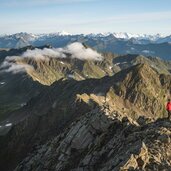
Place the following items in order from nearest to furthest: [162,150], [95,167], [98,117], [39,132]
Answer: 1. [162,150]
2. [95,167]
3. [98,117]
4. [39,132]

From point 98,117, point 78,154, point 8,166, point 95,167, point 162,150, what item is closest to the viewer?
point 162,150

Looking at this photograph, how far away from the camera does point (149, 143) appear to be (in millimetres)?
59312

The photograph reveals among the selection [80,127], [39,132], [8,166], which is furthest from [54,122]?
[80,127]

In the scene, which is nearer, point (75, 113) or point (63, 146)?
point (63, 146)

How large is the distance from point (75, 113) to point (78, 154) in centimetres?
9498

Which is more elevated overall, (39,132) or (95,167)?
(95,167)

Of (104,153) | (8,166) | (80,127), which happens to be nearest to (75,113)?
(8,166)

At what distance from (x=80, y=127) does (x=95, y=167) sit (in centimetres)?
1736

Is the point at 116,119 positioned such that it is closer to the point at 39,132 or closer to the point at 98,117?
the point at 98,117

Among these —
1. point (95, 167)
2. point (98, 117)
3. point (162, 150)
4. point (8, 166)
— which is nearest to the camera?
point (162, 150)

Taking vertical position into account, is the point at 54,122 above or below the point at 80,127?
below

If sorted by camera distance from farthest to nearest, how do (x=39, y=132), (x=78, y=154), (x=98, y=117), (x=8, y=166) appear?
(x=39, y=132)
(x=8, y=166)
(x=98, y=117)
(x=78, y=154)

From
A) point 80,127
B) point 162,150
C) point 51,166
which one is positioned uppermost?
point 162,150

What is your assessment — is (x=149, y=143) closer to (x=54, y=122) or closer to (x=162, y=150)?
(x=162, y=150)
